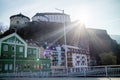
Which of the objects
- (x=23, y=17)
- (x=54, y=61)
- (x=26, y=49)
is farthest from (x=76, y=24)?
(x=26, y=49)

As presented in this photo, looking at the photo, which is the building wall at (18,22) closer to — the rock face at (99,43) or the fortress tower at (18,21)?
the fortress tower at (18,21)

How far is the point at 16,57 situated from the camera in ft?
138

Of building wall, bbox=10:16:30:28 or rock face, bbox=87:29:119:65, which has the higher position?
building wall, bbox=10:16:30:28

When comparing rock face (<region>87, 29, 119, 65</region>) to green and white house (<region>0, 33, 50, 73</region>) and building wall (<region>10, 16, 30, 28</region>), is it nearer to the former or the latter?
building wall (<region>10, 16, 30, 28</region>)

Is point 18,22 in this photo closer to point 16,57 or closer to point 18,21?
point 18,21

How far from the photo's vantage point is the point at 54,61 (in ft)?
194

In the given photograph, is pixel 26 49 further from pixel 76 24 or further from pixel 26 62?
pixel 76 24

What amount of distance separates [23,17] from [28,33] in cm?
1006

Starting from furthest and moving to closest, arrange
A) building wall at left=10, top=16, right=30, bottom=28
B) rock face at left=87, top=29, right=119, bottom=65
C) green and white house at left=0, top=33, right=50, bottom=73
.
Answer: rock face at left=87, top=29, right=119, bottom=65 < building wall at left=10, top=16, right=30, bottom=28 < green and white house at left=0, top=33, right=50, bottom=73

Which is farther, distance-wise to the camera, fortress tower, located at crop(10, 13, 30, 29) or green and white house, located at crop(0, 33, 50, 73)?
fortress tower, located at crop(10, 13, 30, 29)

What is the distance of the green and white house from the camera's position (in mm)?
40250

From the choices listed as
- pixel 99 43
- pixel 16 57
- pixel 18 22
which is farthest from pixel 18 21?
pixel 16 57

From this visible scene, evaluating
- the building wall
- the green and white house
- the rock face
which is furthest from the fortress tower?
the green and white house

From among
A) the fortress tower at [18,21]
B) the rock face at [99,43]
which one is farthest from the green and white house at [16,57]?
the rock face at [99,43]
